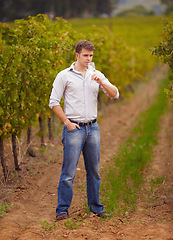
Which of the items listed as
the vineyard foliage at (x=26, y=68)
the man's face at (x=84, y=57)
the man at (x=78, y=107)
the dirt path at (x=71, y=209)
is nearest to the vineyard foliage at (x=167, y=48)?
the vineyard foliage at (x=26, y=68)

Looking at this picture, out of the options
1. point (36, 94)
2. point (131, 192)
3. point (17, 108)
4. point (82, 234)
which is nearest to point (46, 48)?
point (36, 94)

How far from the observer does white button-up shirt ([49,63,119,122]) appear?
→ 404 centimetres

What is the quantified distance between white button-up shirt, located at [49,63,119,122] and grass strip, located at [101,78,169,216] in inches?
52.7

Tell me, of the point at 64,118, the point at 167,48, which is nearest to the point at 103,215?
the point at 64,118

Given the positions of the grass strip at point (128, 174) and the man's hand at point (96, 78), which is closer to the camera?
the man's hand at point (96, 78)

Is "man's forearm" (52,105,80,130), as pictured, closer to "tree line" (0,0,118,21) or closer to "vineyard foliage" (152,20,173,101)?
"vineyard foliage" (152,20,173,101)

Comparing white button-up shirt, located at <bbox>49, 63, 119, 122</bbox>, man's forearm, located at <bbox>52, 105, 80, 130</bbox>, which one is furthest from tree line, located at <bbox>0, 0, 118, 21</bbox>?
man's forearm, located at <bbox>52, 105, 80, 130</bbox>

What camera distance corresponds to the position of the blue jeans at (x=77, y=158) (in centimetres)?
409

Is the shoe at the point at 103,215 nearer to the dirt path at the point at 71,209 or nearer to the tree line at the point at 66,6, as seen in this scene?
the dirt path at the point at 71,209

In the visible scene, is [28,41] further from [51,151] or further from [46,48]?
[51,151]

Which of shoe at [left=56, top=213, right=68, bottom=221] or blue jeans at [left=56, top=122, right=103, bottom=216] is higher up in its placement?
blue jeans at [left=56, top=122, right=103, bottom=216]

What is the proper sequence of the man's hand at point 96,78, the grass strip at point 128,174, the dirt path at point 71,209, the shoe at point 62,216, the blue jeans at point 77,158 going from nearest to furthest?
1. the man's hand at point 96,78
2. the dirt path at point 71,209
3. the blue jeans at point 77,158
4. the shoe at point 62,216
5. the grass strip at point 128,174

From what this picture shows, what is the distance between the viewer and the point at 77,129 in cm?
408

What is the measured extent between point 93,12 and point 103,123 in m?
61.6
